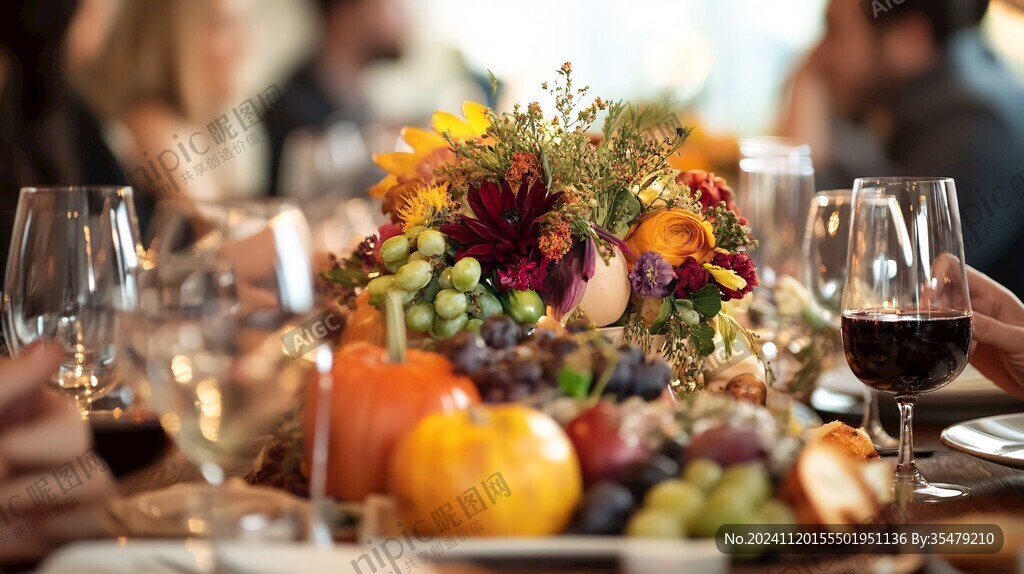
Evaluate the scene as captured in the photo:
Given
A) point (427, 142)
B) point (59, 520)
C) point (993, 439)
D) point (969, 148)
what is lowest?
point (969, 148)

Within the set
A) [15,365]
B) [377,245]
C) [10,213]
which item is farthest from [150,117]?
[15,365]

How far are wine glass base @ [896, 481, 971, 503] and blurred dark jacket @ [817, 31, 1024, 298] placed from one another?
5.33ft

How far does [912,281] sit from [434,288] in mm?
374

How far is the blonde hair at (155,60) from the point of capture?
4.36 m

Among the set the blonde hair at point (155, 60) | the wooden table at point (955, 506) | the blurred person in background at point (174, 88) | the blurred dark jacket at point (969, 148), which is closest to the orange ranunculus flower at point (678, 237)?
the wooden table at point (955, 506)

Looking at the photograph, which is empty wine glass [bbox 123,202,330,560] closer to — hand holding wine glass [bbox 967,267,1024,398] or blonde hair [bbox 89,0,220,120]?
hand holding wine glass [bbox 967,267,1024,398]

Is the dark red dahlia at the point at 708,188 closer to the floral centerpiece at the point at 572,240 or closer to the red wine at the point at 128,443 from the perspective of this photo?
the floral centerpiece at the point at 572,240

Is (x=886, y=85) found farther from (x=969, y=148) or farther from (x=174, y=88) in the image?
(x=174, y=88)

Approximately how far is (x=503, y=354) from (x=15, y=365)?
0.29 metres

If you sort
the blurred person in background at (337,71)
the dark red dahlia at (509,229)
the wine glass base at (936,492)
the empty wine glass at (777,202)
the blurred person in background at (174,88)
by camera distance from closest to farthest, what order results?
the wine glass base at (936,492), the dark red dahlia at (509,229), the empty wine glass at (777,202), the blurred person in background at (174,88), the blurred person in background at (337,71)

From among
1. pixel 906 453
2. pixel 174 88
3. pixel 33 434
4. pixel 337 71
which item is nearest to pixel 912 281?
pixel 906 453

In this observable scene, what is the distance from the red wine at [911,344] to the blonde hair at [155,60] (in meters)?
4.10

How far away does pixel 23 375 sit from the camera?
0.60 metres

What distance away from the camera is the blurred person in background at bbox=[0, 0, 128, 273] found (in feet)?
14.1
